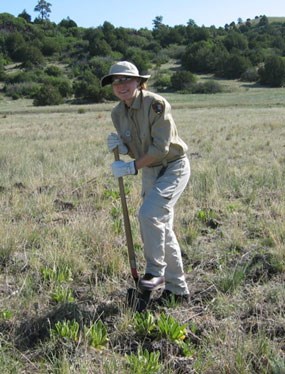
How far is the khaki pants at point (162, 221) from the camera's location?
3.92m

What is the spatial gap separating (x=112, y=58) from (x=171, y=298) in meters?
76.2

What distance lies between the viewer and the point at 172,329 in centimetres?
351

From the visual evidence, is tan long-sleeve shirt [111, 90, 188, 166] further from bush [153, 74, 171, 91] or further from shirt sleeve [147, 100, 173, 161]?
bush [153, 74, 171, 91]

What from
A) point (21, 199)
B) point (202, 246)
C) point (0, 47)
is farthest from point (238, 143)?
point (0, 47)

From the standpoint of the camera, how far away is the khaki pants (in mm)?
3922

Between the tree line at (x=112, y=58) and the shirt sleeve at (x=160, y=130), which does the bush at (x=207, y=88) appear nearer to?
the tree line at (x=112, y=58)

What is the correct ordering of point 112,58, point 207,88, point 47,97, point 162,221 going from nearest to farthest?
point 162,221 < point 47,97 < point 207,88 < point 112,58

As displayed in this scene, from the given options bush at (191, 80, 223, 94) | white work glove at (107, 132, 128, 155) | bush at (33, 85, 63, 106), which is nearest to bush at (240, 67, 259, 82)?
bush at (191, 80, 223, 94)

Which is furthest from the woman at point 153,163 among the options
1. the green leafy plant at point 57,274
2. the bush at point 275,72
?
the bush at point 275,72

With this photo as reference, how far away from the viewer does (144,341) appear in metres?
3.55

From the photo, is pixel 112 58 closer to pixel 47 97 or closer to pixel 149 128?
pixel 47 97

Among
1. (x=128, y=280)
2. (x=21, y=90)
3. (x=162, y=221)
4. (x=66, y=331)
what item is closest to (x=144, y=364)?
(x=66, y=331)

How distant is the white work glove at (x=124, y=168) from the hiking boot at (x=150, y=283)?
808 millimetres

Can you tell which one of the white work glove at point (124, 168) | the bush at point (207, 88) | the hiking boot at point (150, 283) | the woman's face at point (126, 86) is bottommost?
the bush at point (207, 88)
